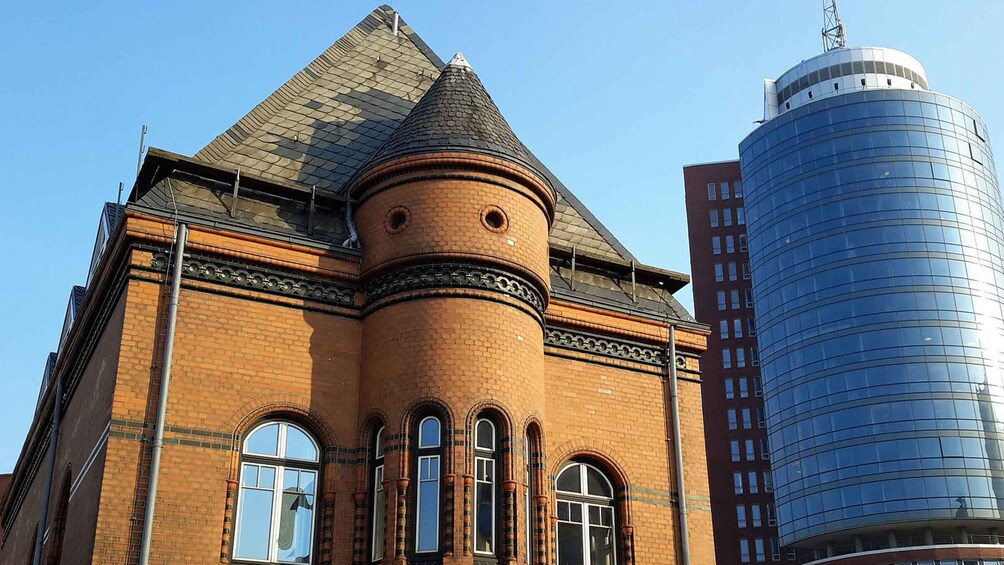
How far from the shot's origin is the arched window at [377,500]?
17.1 meters

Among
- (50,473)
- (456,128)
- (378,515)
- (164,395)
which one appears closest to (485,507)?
(378,515)

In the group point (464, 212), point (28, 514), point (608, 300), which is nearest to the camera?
point (464, 212)

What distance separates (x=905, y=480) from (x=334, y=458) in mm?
83261

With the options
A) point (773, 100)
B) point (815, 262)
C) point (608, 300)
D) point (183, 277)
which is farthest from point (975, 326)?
point (183, 277)

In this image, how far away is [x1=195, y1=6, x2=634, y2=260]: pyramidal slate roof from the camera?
2094 centimetres

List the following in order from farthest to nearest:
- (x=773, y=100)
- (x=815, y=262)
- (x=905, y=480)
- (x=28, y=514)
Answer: (x=773, y=100)
(x=815, y=262)
(x=905, y=480)
(x=28, y=514)

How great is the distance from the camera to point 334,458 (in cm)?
1772

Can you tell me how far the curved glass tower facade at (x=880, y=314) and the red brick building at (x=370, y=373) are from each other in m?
76.9

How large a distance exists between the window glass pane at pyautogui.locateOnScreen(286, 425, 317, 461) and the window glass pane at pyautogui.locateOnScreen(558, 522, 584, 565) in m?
4.51

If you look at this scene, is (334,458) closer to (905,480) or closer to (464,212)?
(464,212)

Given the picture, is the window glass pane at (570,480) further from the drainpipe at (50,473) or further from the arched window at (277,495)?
the drainpipe at (50,473)

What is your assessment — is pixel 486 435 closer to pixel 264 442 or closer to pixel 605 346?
pixel 264 442

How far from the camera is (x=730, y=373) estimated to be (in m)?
111

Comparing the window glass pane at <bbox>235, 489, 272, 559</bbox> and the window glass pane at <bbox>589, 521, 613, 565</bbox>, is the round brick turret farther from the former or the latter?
the window glass pane at <bbox>589, 521, 613, 565</bbox>
